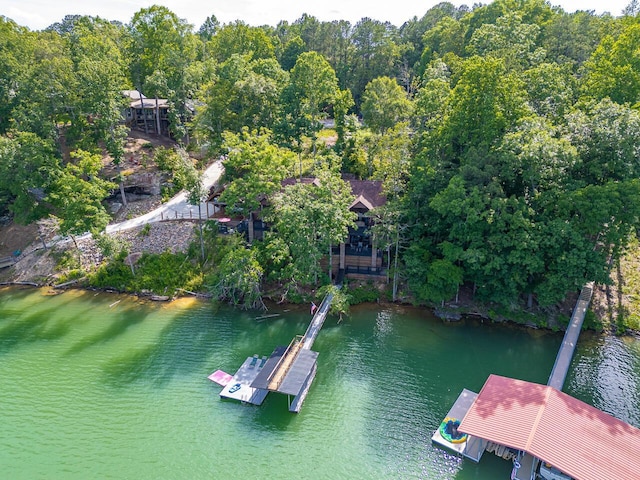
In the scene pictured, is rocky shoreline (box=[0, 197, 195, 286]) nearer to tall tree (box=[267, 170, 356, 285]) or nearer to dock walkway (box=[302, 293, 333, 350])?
tall tree (box=[267, 170, 356, 285])

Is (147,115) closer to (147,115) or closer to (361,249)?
(147,115)

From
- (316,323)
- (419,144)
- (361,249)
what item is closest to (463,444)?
(316,323)

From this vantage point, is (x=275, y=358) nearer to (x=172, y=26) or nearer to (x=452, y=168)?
(x=452, y=168)

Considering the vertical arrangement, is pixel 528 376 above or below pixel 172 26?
below

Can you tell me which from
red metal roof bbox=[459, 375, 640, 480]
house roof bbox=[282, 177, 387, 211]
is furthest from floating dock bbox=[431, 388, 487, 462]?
house roof bbox=[282, 177, 387, 211]

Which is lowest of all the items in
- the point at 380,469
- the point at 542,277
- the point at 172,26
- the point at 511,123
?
the point at 380,469

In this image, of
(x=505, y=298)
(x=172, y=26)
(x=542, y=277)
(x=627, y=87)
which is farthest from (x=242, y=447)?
(x=172, y=26)

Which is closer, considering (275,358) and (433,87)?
(275,358)
